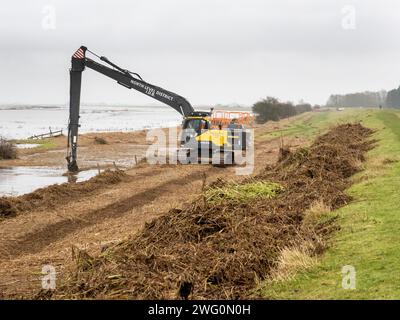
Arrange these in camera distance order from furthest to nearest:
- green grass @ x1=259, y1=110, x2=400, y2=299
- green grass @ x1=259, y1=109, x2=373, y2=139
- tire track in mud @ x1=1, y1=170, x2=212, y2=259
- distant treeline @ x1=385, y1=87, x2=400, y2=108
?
distant treeline @ x1=385, y1=87, x2=400, y2=108
green grass @ x1=259, y1=109, x2=373, y2=139
tire track in mud @ x1=1, y1=170, x2=212, y2=259
green grass @ x1=259, y1=110, x2=400, y2=299

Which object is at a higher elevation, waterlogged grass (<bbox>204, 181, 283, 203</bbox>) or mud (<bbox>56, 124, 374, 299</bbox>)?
waterlogged grass (<bbox>204, 181, 283, 203</bbox>)

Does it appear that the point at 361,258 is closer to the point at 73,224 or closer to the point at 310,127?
the point at 73,224

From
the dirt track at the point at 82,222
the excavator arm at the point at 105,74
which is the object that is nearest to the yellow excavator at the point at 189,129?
the excavator arm at the point at 105,74

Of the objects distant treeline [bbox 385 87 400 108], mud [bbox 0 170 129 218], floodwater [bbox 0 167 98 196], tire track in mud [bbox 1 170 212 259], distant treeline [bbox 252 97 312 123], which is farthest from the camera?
distant treeline [bbox 385 87 400 108]

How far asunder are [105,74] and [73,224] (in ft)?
54.4

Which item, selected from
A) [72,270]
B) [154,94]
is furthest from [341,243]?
[154,94]

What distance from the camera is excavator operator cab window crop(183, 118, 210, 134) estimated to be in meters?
32.9

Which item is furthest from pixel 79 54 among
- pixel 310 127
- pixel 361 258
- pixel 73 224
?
pixel 310 127

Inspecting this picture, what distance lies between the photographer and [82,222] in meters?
17.0

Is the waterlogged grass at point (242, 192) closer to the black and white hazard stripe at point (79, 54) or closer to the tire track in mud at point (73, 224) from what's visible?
the tire track in mud at point (73, 224)

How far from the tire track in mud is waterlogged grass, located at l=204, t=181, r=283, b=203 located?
3.95 m
